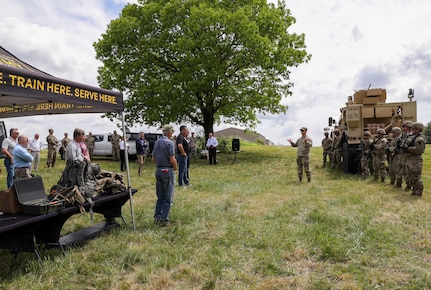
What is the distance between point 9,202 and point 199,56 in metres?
16.2

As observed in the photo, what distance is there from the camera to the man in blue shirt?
24.2 feet

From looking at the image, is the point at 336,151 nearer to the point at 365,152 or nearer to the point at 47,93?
the point at 365,152

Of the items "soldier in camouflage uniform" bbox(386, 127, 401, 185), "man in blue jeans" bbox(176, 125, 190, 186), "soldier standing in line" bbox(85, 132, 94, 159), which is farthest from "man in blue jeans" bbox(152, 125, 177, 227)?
"soldier standing in line" bbox(85, 132, 94, 159)

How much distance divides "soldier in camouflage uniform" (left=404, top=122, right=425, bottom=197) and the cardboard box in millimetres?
8211

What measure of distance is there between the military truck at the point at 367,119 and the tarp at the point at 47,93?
30.7ft

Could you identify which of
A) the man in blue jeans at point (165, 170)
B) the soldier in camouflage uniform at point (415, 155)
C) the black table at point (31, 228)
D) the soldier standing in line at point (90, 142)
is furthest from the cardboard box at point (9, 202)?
the soldier standing in line at point (90, 142)

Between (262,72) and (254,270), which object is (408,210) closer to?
(254,270)

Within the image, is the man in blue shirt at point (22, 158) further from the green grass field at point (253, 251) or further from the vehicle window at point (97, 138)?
the vehicle window at point (97, 138)

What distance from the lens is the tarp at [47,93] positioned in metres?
3.95

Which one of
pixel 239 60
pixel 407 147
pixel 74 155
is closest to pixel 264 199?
pixel 407 147

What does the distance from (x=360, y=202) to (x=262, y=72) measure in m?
15.0

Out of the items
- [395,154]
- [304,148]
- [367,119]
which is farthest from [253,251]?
[367,119]

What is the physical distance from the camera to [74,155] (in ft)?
17.2

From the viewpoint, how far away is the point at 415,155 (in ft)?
27.5
